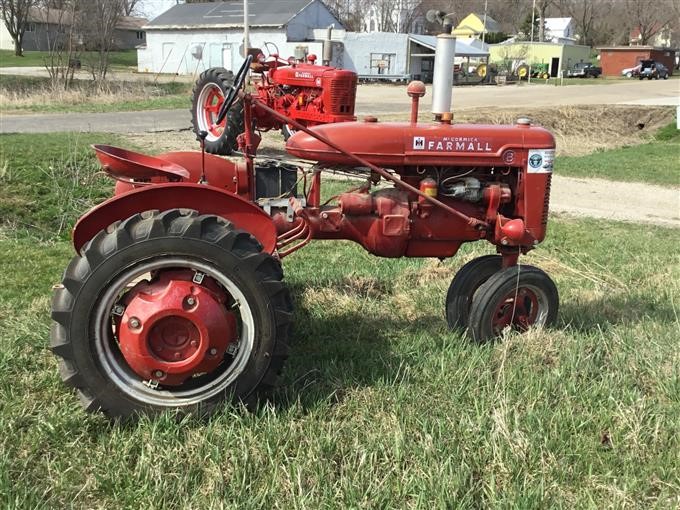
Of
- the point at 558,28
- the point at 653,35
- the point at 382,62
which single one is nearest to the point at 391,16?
the point at 558,28

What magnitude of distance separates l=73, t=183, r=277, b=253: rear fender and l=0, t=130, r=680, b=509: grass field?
0.83m

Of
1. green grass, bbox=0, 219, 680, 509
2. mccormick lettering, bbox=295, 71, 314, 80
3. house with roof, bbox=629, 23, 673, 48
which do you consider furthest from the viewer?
house with roof, bbox=629, 23, 673, 48

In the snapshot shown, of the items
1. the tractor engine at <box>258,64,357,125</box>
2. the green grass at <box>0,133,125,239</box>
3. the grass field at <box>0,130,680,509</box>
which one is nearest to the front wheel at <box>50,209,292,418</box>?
the grass field at <box>0,130,680,509</box>

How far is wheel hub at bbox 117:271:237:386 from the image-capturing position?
9.57ft

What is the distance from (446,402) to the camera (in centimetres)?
319

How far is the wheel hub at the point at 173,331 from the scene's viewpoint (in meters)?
2.92

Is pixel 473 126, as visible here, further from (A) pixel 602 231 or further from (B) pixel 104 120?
(B) pixel 104 120

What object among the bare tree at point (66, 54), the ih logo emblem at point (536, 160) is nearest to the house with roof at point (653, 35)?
the bare tree at point (66, 54)

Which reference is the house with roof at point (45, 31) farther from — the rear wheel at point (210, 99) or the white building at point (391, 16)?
the white building at point (391, 16)

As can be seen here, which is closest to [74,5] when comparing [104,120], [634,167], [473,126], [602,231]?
[104,120]

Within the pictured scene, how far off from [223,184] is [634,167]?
12644mm

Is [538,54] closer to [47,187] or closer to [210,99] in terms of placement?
[210,99]

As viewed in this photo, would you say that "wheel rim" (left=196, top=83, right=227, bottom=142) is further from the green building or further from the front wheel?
the green building

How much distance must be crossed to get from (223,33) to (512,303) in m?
41.9
